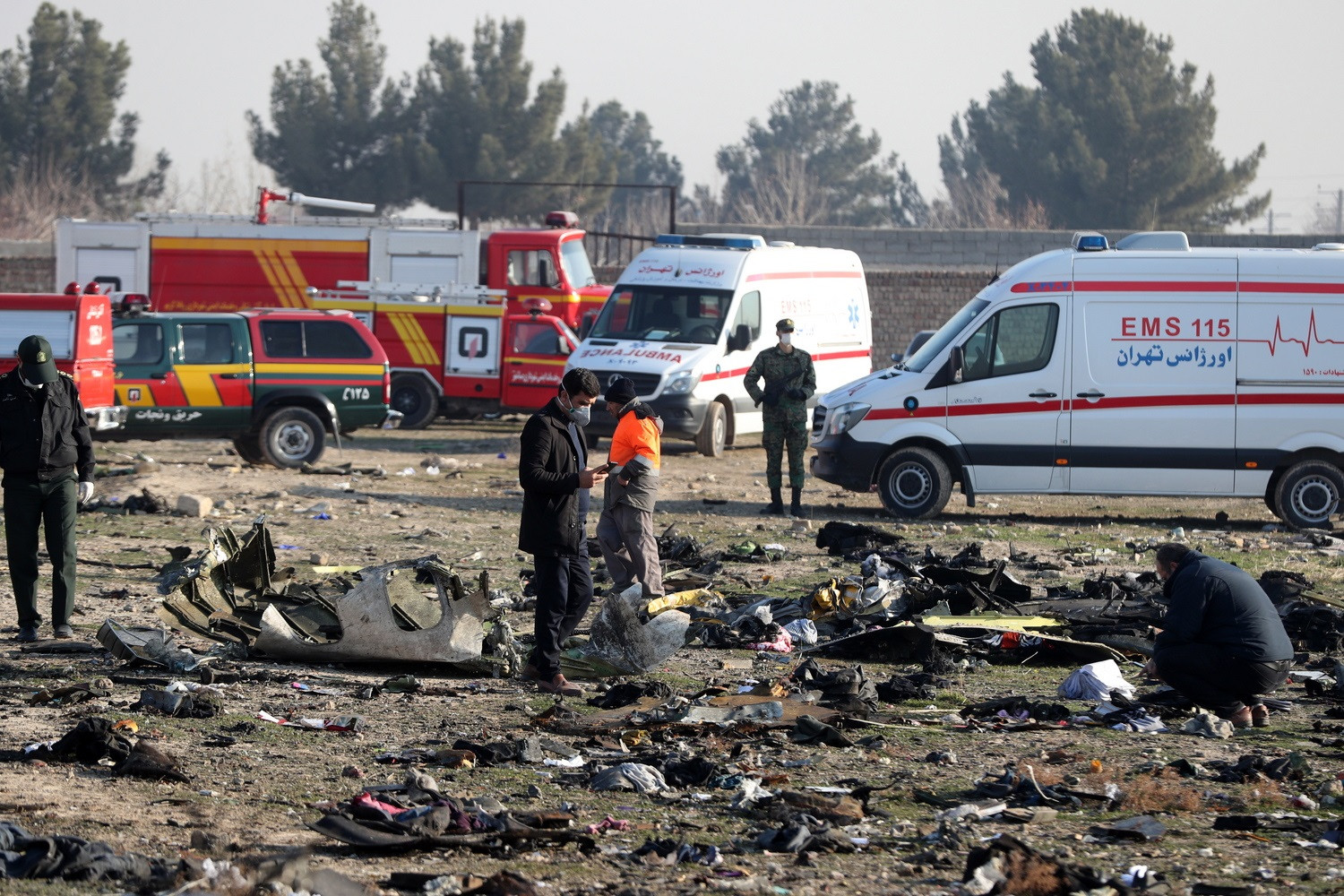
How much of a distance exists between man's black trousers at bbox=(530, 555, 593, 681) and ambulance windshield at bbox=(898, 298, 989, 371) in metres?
7.81

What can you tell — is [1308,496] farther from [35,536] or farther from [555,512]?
[35,536]

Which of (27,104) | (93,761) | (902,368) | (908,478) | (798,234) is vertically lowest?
(93,761)

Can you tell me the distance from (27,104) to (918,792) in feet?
187

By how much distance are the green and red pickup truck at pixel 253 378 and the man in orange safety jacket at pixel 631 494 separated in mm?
9203

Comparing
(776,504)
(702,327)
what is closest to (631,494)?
(776,504)

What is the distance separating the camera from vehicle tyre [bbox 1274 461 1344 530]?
49.8 feet

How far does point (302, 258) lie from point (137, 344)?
8748 millimetres

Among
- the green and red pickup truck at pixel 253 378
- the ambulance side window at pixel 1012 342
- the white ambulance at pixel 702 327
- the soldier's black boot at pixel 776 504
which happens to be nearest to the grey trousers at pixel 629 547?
the soldier's black boot at pixel 776 504

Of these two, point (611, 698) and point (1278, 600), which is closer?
point (611, 698)

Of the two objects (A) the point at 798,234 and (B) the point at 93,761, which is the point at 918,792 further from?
(A) the point at 798,234

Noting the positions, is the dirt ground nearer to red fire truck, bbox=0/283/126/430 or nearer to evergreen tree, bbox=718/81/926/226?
red fire truck, bbox=0/283/126/430

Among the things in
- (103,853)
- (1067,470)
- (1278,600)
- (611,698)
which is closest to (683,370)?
(1067,470)

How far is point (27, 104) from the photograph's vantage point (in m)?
56.2

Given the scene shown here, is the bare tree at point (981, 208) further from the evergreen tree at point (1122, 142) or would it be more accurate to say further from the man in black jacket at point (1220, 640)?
the man in black jacket at point (1220, 640)
